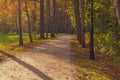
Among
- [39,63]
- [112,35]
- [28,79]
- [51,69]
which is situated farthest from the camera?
[112,35]

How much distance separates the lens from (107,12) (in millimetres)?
22625

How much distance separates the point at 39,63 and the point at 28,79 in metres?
4.47

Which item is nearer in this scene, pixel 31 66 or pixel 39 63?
pixel 31 66

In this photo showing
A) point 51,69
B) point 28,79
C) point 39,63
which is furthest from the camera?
point 39,63

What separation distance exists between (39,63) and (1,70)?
3.06 meters

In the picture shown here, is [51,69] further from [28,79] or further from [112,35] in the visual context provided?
[112,35]

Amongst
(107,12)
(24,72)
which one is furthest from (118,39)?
(24,72)

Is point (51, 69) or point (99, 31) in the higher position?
point (99, 31)

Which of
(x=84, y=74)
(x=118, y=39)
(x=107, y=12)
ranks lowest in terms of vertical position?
(x=84, y=74)

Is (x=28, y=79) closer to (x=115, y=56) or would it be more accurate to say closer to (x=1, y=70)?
(x=1, y=70)

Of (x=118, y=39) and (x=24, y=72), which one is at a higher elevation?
(x=118, y=39)

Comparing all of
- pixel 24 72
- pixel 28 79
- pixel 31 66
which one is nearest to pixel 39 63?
pixel 31 66

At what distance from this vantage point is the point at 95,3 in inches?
917

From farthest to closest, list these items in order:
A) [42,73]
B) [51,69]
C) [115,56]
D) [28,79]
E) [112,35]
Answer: [112,35] → [115,56] → [51,69] → [42,73] → [28,79]
